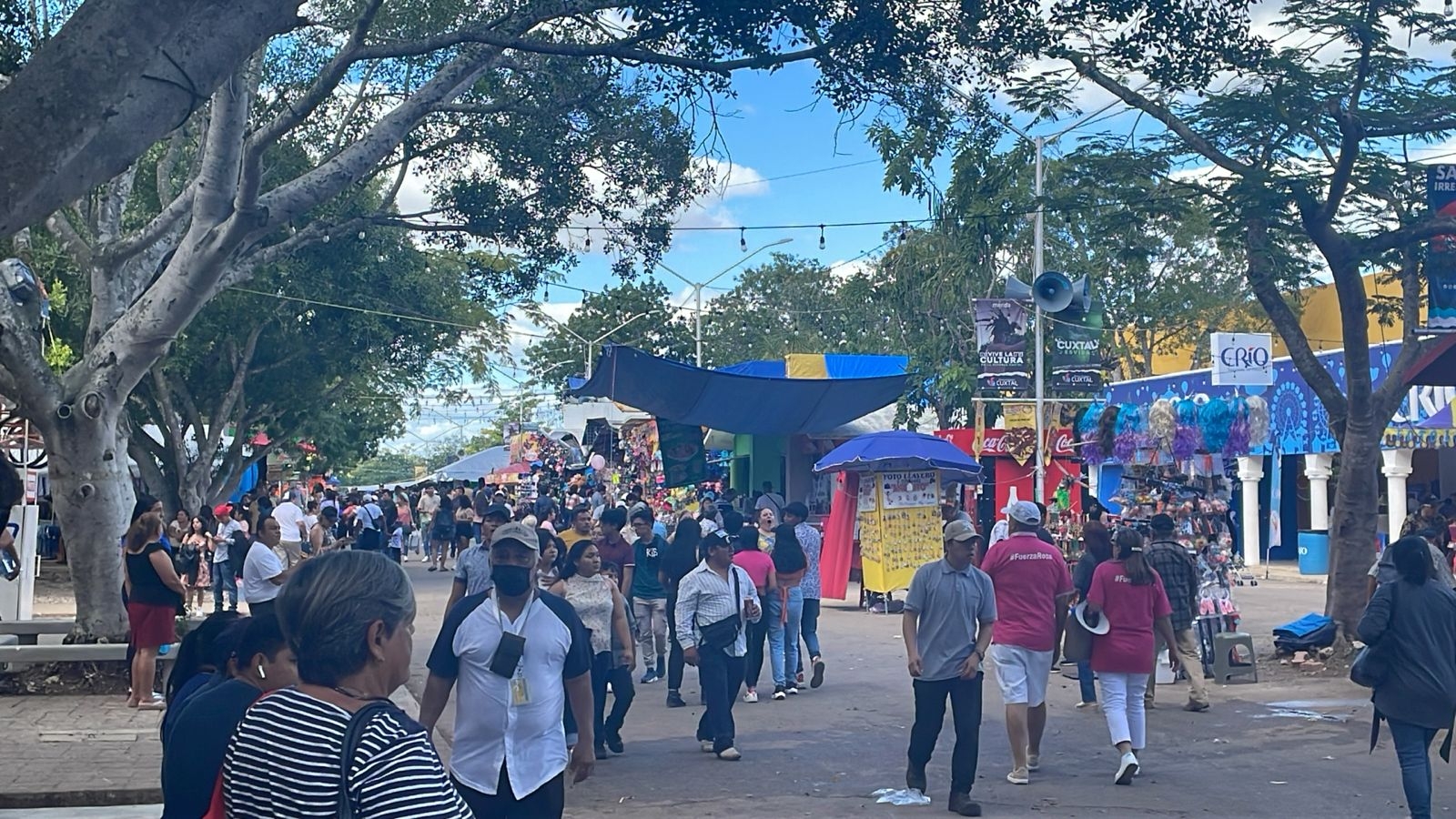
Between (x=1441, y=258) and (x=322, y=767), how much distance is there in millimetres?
13767

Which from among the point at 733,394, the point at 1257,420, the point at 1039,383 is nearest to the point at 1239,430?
the point at 1257,420

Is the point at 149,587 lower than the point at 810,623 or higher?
higher

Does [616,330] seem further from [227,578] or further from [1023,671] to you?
[1023,671]

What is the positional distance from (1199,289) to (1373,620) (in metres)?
35.8

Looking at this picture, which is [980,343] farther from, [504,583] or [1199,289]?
[504,583]

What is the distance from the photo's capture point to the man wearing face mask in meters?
5.97

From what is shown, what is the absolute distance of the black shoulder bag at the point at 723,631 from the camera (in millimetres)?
10633

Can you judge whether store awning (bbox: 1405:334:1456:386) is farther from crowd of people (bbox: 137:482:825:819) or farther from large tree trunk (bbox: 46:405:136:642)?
large tree trunk (bbox: 46:405:136:642)

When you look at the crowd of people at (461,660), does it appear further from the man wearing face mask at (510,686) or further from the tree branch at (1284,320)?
the tree branch at (1284,320)

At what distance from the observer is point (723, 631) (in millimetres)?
10641

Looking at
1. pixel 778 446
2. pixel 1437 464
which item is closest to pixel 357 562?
pixel 778 446

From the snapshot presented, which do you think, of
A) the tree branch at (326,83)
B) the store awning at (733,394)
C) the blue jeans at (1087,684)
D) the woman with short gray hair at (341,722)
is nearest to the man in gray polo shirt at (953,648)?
the blue jeans at (1087,684)

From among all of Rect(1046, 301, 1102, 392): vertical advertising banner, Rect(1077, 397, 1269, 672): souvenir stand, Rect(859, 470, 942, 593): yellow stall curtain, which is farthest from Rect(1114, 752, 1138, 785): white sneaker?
Rect(1046, 301, 1102, 392): vertical advertising banner

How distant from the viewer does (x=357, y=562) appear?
3100mm
